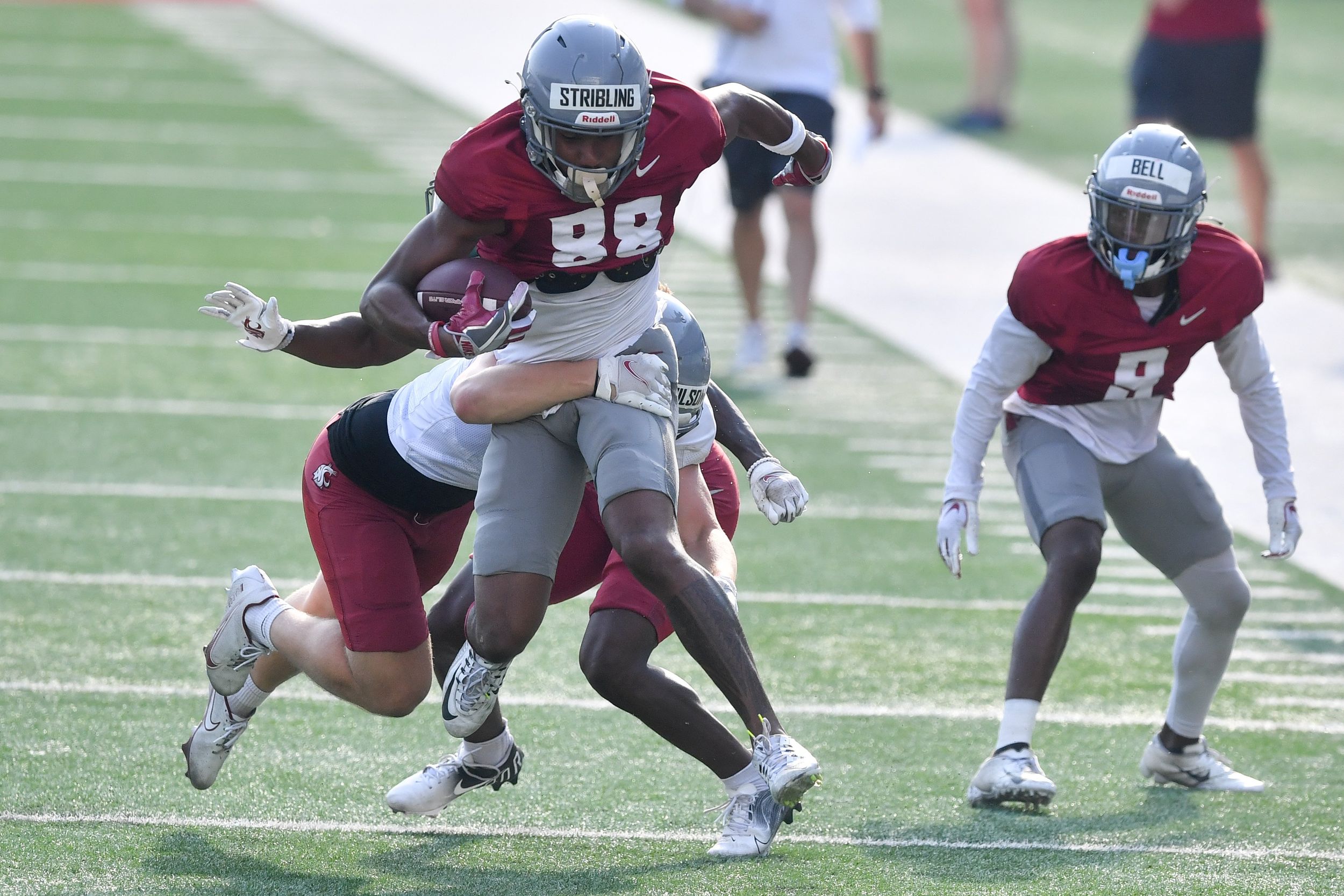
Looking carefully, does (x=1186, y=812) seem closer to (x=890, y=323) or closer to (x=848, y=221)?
(x=890, y=323)

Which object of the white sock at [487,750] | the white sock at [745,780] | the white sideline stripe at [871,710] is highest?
the white sock at [745,780]

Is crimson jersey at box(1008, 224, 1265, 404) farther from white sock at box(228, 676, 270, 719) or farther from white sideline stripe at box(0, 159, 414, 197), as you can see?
white sideline stripe at box(0, 159, 414, 197)

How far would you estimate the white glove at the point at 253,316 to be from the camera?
3.99 meters

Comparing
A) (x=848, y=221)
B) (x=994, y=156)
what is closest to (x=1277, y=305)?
(x=848, y=221)

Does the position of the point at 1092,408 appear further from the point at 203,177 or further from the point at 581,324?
the point at 203,177

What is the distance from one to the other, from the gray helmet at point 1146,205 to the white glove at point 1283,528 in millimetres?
680

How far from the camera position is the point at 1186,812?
422 cm

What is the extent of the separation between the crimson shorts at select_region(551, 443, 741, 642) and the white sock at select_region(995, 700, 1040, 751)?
30.1 inches

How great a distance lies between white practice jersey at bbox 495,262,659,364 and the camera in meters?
3.93

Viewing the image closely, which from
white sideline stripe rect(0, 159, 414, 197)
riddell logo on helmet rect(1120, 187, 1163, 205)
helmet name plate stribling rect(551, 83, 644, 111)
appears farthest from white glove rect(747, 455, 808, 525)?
white sideline stripe rect(0, 159, 414, 197)

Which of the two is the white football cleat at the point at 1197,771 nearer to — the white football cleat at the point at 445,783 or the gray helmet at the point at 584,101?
the white football cleat at the point at 445,783

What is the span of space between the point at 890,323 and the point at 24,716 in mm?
5907

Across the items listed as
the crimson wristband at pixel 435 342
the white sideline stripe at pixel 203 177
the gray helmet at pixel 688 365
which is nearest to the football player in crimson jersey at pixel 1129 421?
the gray helmet at pixel 688 365

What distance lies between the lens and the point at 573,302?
3.93 m
